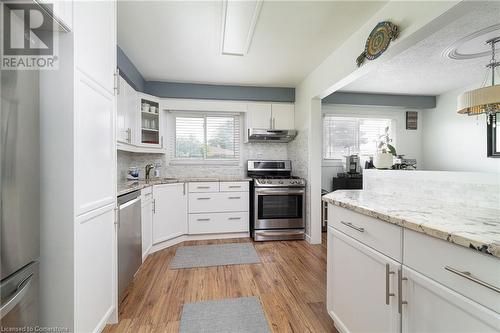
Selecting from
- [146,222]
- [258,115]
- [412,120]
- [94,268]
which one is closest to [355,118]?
[412,120]

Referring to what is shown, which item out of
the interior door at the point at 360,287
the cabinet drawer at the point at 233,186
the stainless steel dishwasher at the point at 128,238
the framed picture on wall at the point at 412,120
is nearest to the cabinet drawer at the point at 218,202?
the cabinet drawer at the point at 233,186

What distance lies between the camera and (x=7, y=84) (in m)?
0.85

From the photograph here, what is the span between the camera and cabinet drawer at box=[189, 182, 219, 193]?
11.0 feet

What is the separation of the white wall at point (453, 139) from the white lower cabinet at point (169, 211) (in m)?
4.84

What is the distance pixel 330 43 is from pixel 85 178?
103 inches

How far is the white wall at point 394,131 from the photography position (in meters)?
4.34

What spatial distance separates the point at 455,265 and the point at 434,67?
341cm

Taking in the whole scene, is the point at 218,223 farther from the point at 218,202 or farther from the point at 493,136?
the point at 493,136

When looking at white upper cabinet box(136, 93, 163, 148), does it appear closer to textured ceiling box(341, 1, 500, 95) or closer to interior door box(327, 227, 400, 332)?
interior door box(327, 227, 400, 332)

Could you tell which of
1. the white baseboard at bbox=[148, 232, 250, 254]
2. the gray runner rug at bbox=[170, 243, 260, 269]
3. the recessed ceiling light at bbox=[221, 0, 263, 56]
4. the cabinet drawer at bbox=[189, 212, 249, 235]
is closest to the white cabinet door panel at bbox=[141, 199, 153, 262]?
the white baseboard at bbox=[148, 232, 250, 254]

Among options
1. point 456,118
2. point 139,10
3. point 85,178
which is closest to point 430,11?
point 139,10

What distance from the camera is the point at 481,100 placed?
2.42m

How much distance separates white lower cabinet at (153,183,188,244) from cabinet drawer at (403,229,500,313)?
2.72 m

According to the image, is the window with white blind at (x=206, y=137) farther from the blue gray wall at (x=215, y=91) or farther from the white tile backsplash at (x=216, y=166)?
the blue gray wall at (x=215, y=91)
